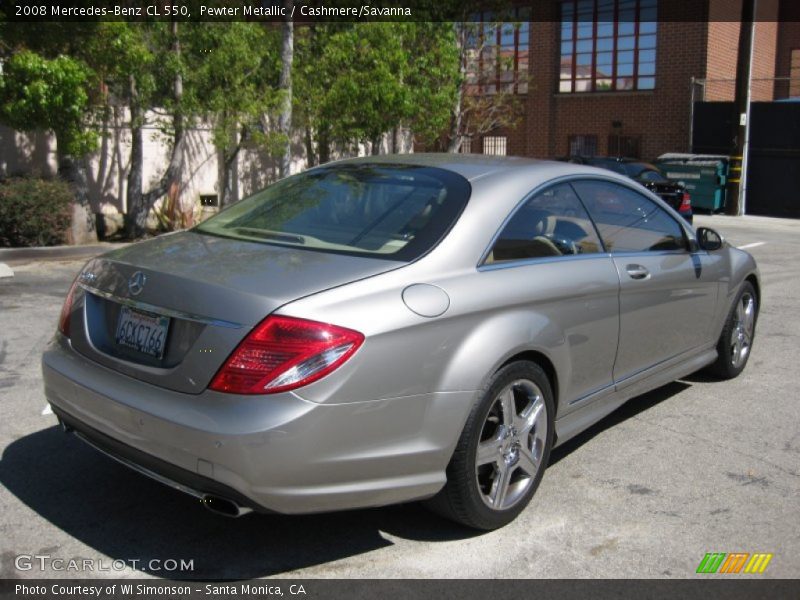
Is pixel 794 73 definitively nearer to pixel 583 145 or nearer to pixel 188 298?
pixel 583 145

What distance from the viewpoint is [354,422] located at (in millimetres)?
3256

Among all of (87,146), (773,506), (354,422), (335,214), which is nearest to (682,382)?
(773,506)

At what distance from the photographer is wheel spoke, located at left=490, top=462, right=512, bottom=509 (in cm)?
385

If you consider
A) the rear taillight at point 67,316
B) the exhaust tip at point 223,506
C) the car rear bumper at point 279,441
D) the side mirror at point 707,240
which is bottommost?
the exhaust tip at point 223,506

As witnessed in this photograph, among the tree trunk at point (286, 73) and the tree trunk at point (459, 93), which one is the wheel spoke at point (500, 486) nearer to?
the tree trunk at point (286, 73)

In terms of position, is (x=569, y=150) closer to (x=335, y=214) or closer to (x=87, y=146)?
(x=87, y=146)

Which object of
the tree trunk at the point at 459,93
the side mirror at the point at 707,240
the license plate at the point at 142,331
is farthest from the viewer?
the tree trunk at the point at 459,93

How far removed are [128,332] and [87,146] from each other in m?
8.90

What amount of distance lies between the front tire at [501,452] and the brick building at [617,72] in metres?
19.3

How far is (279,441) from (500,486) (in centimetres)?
117

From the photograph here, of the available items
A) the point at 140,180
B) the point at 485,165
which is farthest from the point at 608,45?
the point at 485,165

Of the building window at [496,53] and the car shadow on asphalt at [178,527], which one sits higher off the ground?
the building window at [496,53]

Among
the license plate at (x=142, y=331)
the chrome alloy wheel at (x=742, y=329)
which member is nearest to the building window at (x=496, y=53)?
the chrome alloy wheel at (x=742, y=329)

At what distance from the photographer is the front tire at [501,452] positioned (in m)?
3.63
